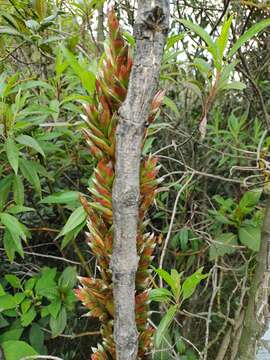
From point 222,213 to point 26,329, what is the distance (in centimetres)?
76

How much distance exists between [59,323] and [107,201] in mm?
952

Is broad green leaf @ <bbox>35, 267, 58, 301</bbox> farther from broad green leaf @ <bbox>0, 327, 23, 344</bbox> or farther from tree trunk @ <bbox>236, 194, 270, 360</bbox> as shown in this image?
tree trunk @ <bbox>236, 194, 270, 360</bbox>

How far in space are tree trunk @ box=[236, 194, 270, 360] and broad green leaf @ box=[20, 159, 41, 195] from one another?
619 mm

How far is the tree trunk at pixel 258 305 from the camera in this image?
3.89 ft

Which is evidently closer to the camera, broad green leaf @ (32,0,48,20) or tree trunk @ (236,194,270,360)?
tree trunk @ (236,194,270,360)

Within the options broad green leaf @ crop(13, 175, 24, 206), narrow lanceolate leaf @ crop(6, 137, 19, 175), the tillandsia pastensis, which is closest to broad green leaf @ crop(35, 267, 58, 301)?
broad green leaf @ crop(13, 175, 24, 206)

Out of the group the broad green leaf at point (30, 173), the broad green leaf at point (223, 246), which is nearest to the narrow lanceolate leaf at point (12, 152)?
the broad green leaf at point (30, 173)

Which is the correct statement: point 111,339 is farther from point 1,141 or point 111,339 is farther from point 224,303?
point 224,303

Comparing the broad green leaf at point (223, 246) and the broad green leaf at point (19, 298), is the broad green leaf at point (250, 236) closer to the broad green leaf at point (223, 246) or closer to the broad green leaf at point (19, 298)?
the broad green leaf at point (223, 246)

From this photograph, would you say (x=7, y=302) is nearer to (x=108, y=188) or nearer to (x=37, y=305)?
(x=37, y=305)

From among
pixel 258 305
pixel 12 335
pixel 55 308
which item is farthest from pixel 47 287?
pixel 258 305

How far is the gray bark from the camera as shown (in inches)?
17.0

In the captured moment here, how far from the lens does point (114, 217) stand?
49 centimetres

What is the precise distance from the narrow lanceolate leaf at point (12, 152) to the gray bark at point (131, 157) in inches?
26.1
